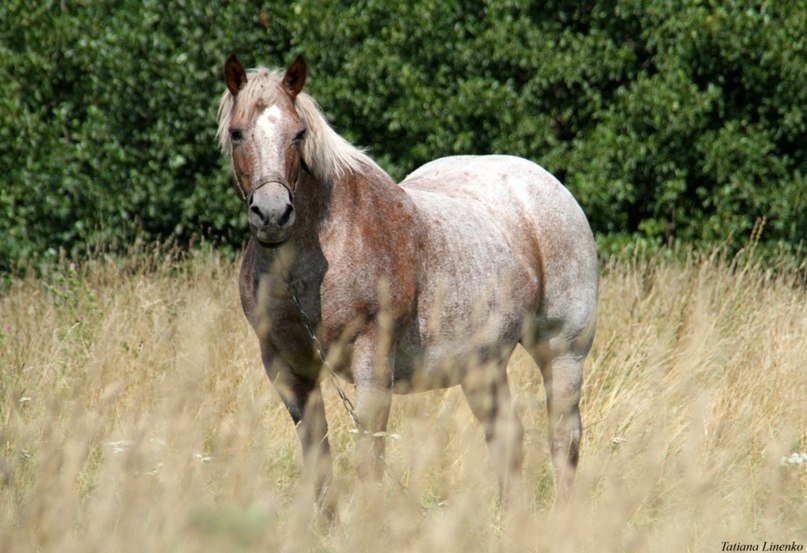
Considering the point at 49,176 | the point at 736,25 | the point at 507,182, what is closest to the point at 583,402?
the point at 507,182

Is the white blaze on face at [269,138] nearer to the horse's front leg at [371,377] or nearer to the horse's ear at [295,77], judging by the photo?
the horse's ear at [295,77]

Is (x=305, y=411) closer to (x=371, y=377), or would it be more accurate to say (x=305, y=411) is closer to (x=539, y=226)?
(x=371, y=377)

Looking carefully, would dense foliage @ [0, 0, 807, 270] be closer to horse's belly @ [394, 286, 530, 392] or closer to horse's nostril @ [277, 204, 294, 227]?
horse's belly @ [394, 286, 530, 392]

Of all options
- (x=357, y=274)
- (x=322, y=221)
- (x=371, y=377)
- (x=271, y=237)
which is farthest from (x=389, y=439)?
(x=271, y=237)

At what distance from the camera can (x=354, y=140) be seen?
364 inches

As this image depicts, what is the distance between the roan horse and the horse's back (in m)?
0.03

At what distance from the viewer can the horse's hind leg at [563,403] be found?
499cm

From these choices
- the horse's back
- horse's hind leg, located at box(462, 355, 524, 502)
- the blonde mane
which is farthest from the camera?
the horse's back

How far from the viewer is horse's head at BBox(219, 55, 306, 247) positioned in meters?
3.50

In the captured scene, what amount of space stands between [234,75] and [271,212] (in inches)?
25.8

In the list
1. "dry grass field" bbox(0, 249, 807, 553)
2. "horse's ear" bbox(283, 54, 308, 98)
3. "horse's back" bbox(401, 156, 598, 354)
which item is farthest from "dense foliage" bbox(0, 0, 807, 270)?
"horse's ear" bbox(283, 54, 308, 98)

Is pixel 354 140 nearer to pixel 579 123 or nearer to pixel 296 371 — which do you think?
pixel 579 123

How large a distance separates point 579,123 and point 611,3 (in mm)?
1123

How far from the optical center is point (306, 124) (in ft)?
12.6
